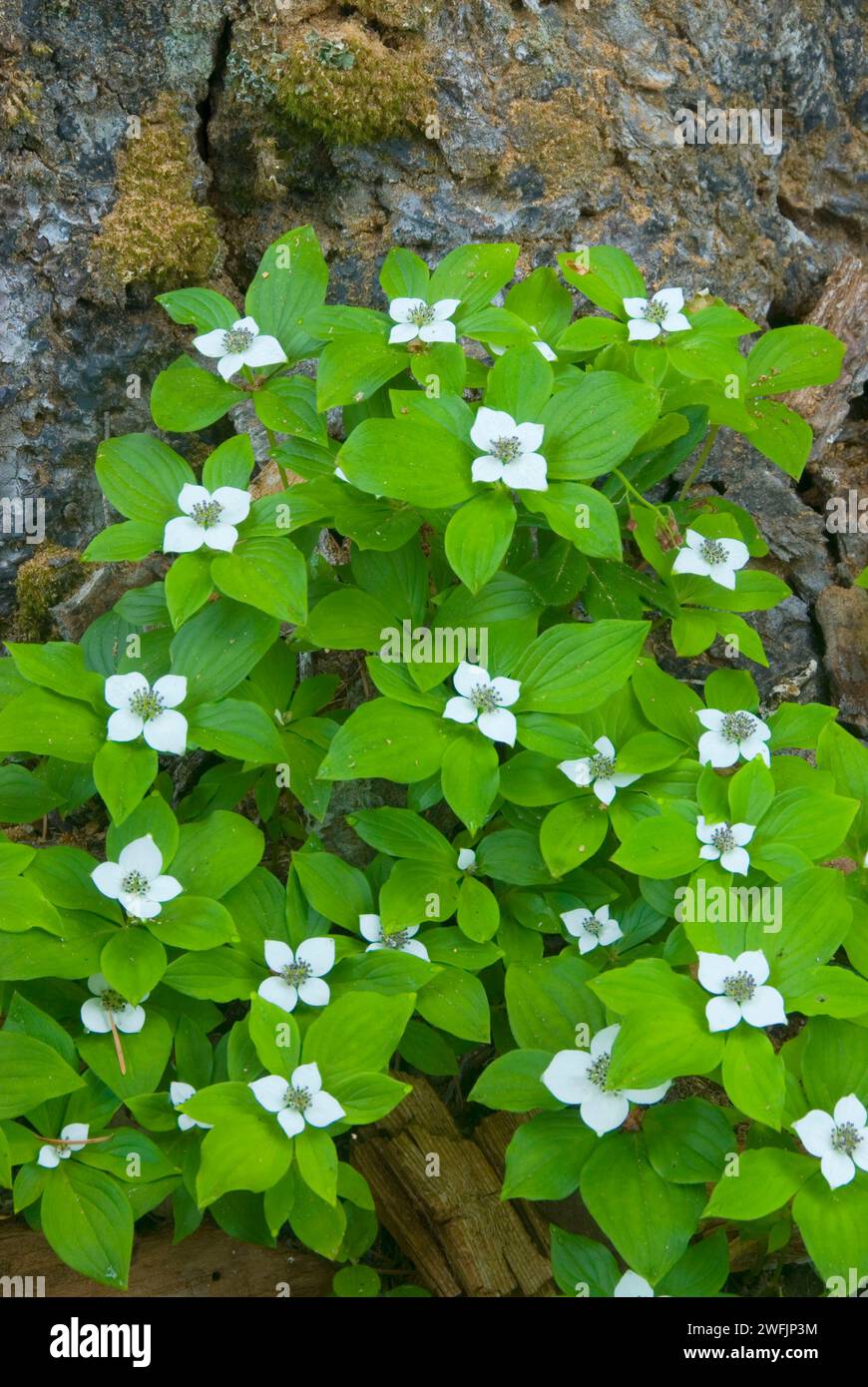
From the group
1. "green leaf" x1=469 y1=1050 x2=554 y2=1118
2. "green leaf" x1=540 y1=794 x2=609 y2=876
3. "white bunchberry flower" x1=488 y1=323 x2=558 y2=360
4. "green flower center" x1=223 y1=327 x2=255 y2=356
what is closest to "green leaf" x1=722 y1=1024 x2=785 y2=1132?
"green leaf" x1=469 y1=1050 x2=554 y2=1118

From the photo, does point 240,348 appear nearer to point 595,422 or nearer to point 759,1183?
point 595,422

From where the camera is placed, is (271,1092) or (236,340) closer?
(271,1092)

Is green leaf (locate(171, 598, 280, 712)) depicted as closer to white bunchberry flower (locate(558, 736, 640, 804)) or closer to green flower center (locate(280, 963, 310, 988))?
green flower center (locate(280, 963, 310, 988))

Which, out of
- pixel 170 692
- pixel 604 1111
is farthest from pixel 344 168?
pixel 604 1111

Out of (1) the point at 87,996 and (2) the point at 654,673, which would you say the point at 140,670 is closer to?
(1) the point at 87,996

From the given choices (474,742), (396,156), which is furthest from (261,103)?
(474,742)

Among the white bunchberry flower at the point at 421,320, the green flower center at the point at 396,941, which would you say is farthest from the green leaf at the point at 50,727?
the white bunchberry flower at the point at 421,320
